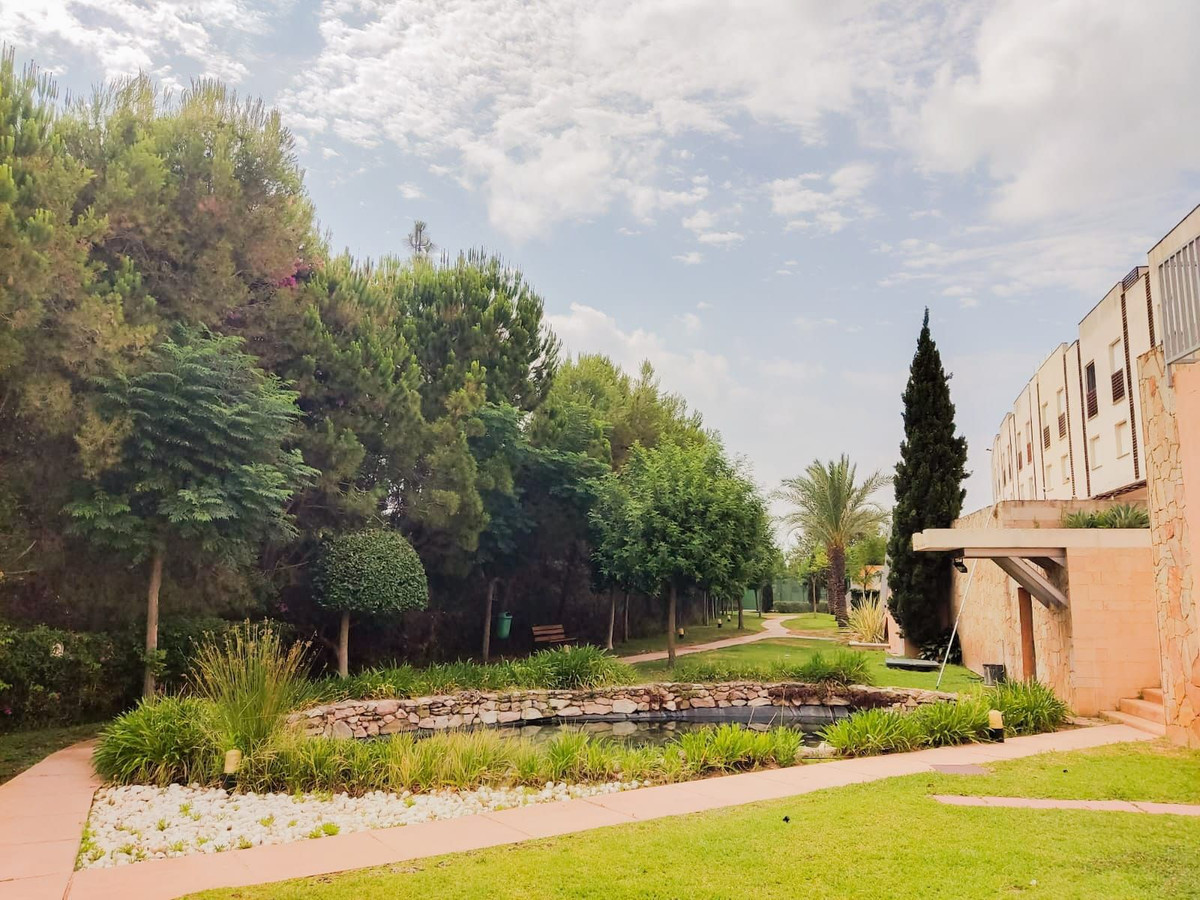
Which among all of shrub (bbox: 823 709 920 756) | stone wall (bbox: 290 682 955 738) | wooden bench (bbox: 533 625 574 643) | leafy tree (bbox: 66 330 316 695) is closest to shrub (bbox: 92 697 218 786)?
leafy tree (bbox: 66 330 316 695)

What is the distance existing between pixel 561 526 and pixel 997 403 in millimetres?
24421

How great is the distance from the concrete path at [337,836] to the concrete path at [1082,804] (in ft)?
3.41

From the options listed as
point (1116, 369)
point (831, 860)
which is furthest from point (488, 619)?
point (1116, 369)

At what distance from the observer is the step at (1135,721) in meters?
8.65

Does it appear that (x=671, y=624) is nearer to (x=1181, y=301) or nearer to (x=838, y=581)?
(x=1181, y=301)

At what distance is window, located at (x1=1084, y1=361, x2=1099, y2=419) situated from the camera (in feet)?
72.9

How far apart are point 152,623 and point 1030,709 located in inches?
435

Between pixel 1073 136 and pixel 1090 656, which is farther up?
pixel 1073 136

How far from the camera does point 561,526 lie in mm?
19953

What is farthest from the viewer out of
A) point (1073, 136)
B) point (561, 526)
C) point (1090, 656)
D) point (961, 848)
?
point (561, 526)

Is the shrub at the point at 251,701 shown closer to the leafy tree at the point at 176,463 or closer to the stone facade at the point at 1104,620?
the leafy tree at the point at 176,463

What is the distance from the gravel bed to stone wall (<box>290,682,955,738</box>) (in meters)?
4.39

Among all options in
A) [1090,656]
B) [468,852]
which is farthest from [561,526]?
[468,852]

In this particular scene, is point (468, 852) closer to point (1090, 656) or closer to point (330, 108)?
point (1090, 656)
